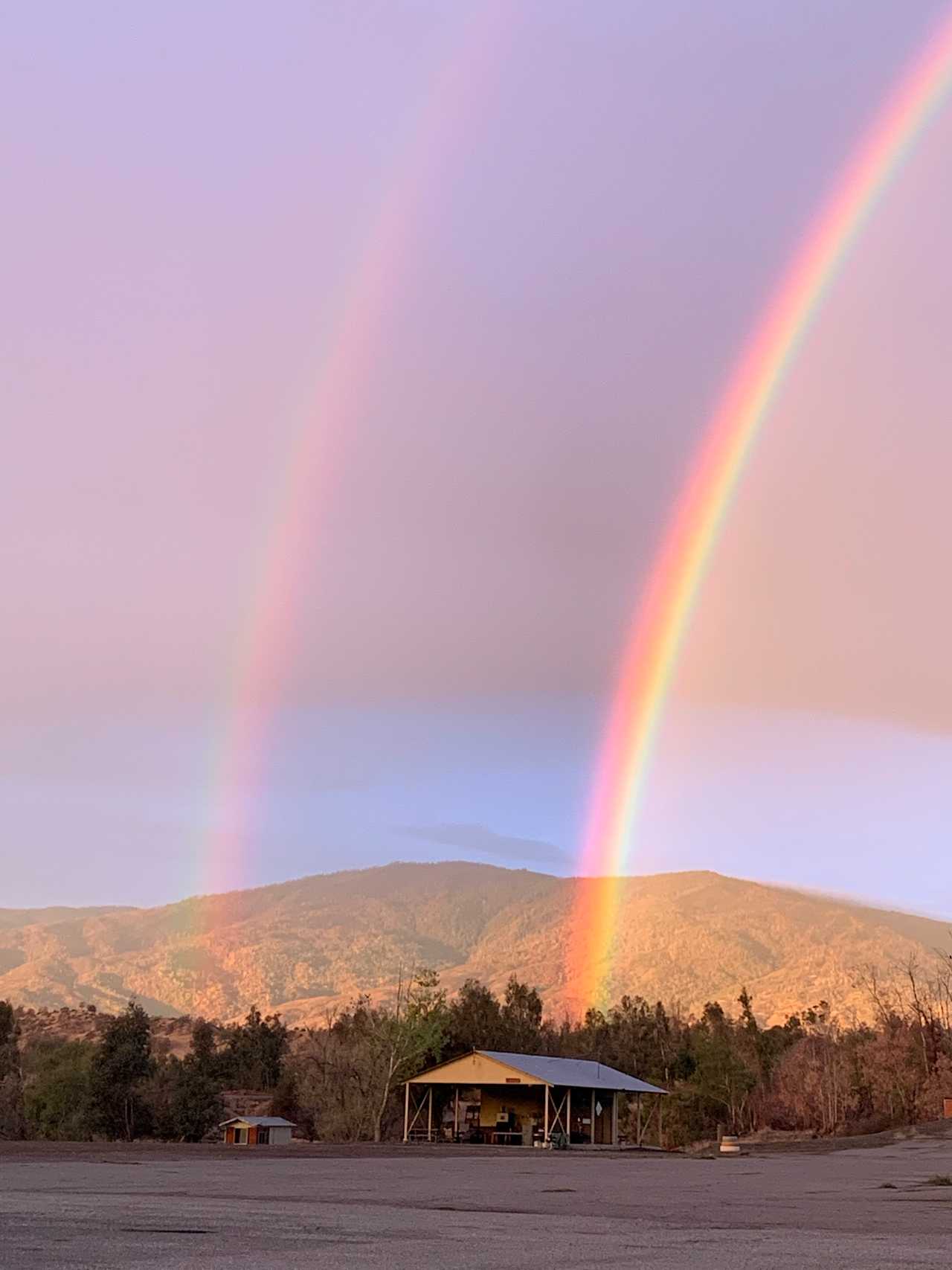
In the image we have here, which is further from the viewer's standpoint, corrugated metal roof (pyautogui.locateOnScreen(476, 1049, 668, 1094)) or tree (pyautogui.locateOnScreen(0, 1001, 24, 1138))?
tree (pyautogui.locateOnScreen(0, 1001, 24, 1138))

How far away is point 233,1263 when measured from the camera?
9414 millimetres

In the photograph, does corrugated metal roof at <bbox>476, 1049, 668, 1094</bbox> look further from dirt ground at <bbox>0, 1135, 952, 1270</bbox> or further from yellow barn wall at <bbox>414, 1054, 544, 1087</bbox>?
dirt ground at <bbox>0, 1135, 952, 1270</bbox>

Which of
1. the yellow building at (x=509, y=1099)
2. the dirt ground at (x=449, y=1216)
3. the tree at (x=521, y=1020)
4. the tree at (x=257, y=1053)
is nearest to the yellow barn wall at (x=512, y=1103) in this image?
the yellow building at (x=509, y=1099)

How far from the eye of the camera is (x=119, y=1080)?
82.9 metres

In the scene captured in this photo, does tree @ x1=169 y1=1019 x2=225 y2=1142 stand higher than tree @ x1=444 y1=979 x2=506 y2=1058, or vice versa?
tree @ x1=444 y1=979 x2=506 y2=1058

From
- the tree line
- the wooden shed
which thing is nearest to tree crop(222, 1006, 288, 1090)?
the tree line

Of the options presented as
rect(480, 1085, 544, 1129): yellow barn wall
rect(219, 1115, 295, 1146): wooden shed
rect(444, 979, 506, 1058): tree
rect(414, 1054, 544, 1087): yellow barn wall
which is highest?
rect(444, 979, 506, 1058): tree

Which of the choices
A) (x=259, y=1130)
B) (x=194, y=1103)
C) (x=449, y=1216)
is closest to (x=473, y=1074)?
(x=259, y=1130)

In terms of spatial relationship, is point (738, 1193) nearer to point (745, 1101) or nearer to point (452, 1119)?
point (452, 1119)

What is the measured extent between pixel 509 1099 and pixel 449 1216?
55263mm

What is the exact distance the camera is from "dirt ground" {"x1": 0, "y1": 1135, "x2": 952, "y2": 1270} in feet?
33.5

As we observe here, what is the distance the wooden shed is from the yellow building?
6.59m

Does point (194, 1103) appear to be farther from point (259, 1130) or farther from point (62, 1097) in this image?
point (259, 1130)

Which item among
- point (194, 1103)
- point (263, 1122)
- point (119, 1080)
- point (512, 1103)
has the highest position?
point (119, 1080)
